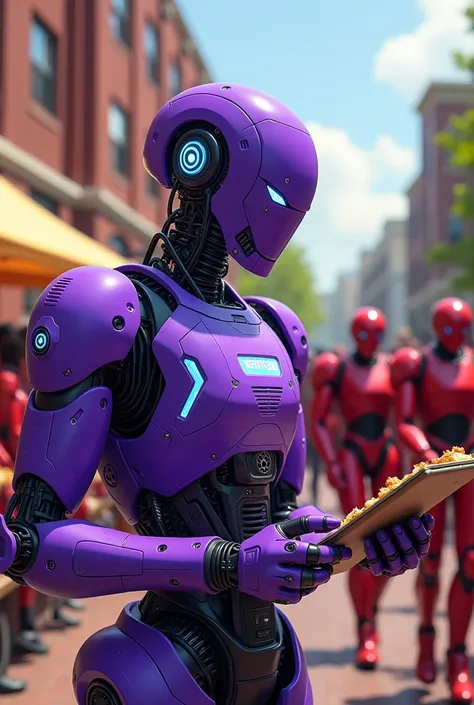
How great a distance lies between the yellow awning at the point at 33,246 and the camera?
5.58m

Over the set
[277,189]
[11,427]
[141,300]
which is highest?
[277,189]

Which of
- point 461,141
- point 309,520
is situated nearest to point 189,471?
point 309,520

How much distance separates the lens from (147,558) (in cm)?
194

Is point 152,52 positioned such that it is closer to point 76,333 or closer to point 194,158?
point 194,158

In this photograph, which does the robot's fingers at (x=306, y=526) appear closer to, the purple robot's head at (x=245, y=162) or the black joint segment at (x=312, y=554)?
the black joint segment at (x=312, y=554)

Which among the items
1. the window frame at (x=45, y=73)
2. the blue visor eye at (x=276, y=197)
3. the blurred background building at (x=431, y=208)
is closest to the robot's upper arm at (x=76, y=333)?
the blue visor eye at (x=276, y=197)

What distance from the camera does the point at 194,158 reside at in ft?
7.43

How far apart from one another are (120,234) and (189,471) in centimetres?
1745

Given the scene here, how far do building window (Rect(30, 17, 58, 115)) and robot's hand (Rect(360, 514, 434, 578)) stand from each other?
14159 millimetres

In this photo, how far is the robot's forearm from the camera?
6.30ft

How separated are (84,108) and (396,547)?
16.4m

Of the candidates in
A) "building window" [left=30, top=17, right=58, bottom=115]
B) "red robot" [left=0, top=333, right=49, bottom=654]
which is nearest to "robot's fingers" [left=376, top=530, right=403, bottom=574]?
"red robot" [left=0, top=333, right=49, bottom=654]

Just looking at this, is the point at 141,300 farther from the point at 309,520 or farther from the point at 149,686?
the point at 149,686

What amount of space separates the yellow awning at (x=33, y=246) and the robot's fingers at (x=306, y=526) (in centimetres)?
383
